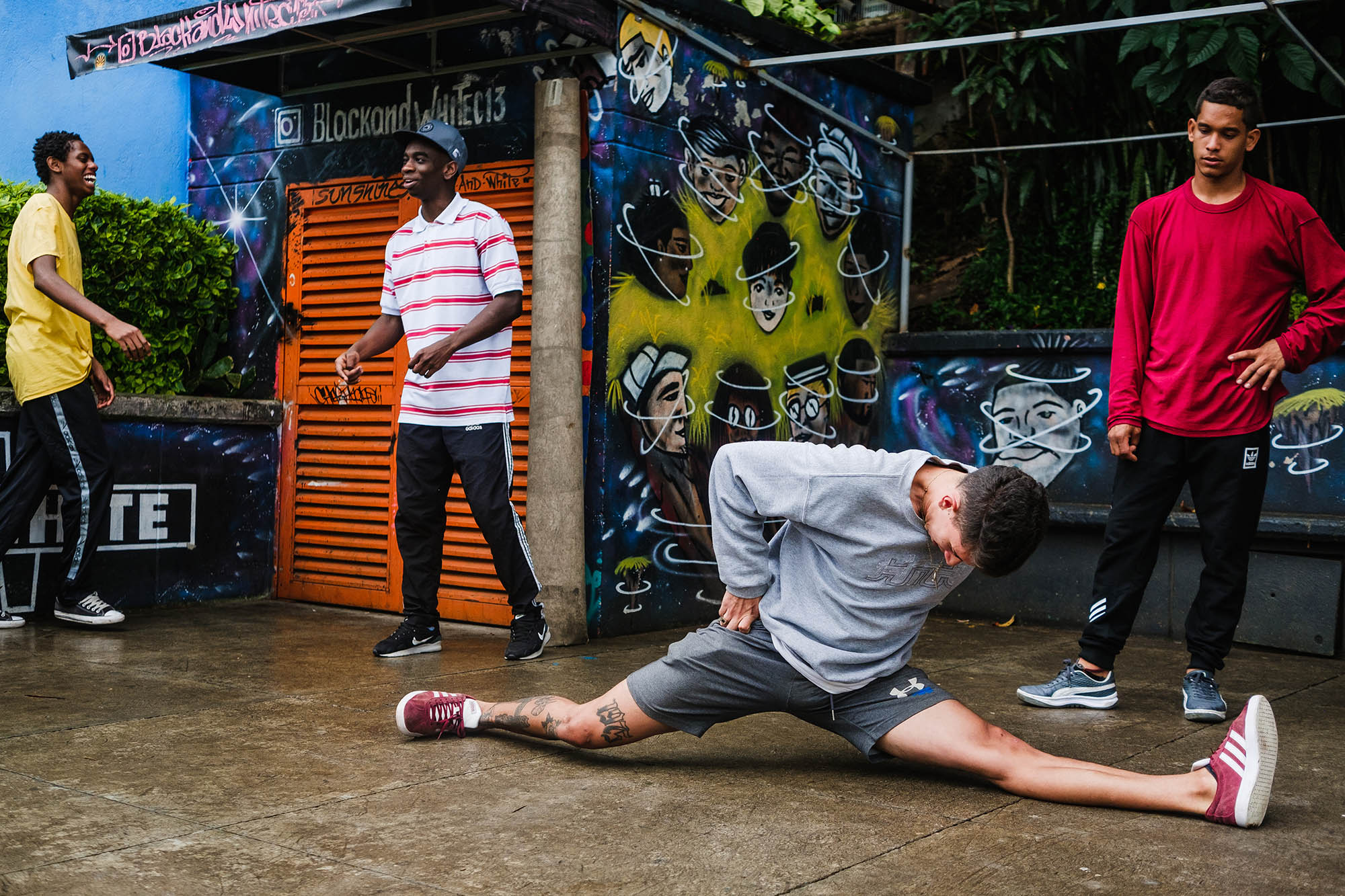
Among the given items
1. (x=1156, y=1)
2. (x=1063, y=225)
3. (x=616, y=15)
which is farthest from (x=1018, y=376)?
(x=616, y=15)

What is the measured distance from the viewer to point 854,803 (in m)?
3.24

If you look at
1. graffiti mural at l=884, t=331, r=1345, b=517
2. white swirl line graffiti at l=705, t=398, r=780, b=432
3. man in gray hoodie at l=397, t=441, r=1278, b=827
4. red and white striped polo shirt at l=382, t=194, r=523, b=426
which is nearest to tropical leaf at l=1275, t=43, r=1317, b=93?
graffiti mural at l=884, t=331, r=1345, b=517

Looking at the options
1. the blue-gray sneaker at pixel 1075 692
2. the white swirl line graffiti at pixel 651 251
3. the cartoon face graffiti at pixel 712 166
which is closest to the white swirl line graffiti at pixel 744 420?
the white swirl line graffiti at pixel 651 251

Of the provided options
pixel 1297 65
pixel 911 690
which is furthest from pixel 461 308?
pixel 1297 65

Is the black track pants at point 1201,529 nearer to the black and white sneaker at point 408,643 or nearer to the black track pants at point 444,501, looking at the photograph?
the black track pants at point 444,501

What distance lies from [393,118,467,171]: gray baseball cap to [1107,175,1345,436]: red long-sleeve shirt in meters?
2.78

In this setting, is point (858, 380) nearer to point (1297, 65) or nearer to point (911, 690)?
point (1297, 65)

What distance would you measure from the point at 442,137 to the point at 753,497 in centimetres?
268

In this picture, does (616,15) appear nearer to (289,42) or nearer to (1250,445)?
(289,42)

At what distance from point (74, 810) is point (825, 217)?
5185 millimetres

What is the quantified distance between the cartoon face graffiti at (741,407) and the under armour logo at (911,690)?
3.02 meters

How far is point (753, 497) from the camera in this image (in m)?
3.23

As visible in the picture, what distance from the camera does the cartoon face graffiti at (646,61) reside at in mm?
5797

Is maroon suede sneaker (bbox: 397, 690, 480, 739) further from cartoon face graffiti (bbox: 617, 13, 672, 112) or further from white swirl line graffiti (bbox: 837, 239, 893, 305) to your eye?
white swirl line graffiti (bbox: 837, 239, 893, 305)
